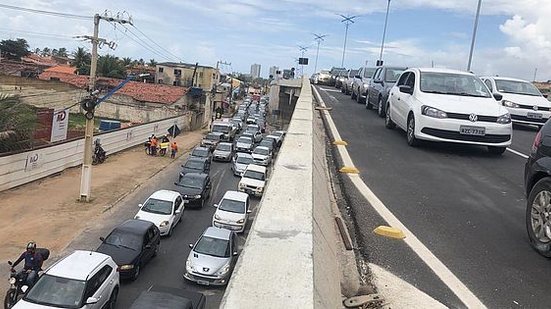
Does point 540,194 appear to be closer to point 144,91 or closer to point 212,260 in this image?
point 212,260

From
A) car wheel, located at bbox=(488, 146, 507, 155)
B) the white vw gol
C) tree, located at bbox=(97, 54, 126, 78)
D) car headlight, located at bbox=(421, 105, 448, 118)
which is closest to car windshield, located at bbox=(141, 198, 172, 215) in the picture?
the white vw gol

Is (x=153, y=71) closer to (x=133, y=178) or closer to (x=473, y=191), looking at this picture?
(x=133, y=178)

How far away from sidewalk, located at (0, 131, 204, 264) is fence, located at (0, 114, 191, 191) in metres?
0.43

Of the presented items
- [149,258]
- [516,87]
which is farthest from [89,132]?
[516,87]

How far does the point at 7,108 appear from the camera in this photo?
96.2 ft

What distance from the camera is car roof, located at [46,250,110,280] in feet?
43.3

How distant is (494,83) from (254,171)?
597 inches

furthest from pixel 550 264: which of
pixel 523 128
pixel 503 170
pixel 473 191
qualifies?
pixel 523 128

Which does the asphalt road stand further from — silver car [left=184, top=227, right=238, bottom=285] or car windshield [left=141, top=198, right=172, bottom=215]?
car windshield [left=141, top=198, right=172, bottom=215]

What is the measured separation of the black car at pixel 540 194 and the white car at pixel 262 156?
1246 inches

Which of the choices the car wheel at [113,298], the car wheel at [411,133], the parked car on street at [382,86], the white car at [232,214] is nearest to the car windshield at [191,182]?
the white car at [232,214]

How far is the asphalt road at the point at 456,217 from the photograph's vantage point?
4184 millimetres

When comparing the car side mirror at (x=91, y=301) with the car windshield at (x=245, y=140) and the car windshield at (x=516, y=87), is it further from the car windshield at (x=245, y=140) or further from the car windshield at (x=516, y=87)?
the car windshield at (x=245, y=140)

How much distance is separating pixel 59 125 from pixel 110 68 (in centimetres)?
6351
